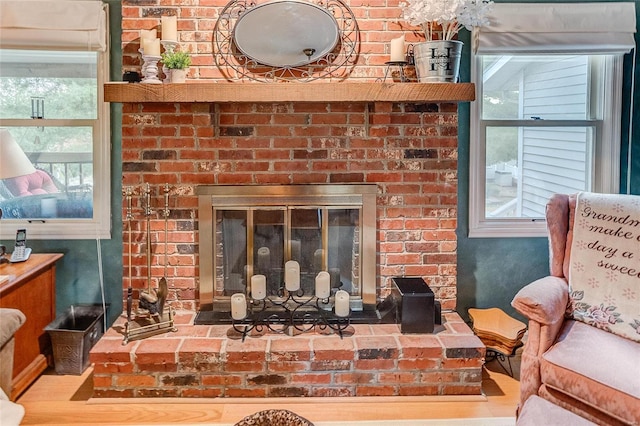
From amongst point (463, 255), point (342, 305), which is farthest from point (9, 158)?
point (463, 255)

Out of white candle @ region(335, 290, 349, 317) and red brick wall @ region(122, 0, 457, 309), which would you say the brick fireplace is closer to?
red brick wall @ region(122, 0, 457, 309)

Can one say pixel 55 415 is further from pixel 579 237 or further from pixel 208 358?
pixel 579 237

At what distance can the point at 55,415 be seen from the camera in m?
2.30

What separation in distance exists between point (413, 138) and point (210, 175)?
1146mm

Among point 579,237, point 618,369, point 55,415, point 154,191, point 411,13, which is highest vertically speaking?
point 411,13

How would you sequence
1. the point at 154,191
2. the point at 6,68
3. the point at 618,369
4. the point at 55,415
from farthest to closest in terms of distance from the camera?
the point at 6,68 < the point at 154,191 < the point at 55,415 < the point at 618,369

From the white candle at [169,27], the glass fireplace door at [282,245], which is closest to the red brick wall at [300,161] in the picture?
the glass fireplace door at [282,245]

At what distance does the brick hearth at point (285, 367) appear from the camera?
2383 mm

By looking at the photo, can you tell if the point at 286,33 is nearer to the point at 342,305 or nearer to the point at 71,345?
the point at 342,305

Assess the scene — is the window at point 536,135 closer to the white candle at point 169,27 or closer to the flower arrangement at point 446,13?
the flower arrangement at point 446,13

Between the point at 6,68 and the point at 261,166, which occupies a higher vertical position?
the point at 6,68

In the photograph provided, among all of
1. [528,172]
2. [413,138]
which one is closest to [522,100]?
[528,172]

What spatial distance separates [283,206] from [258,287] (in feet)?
1.53

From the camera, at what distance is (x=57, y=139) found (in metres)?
3.06
